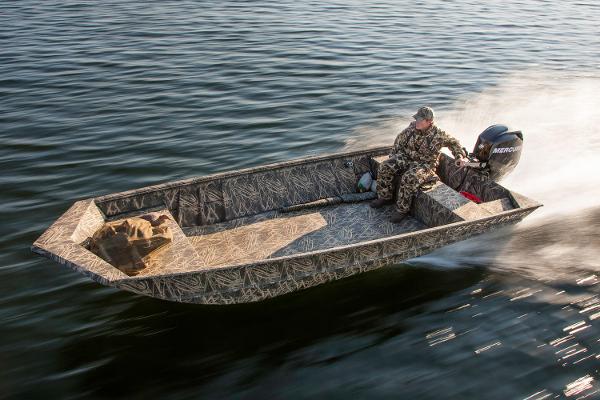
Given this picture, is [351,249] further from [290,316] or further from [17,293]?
[17,293]

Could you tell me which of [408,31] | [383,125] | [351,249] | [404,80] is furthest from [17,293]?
[408,31]

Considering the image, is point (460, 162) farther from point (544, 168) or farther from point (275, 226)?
point (544, 168)

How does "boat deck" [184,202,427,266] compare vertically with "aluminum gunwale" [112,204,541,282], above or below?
below

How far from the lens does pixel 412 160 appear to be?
9789 mm

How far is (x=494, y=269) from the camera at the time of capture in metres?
9.32

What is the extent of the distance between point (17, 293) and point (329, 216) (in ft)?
16.2

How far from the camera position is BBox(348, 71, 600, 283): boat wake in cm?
959

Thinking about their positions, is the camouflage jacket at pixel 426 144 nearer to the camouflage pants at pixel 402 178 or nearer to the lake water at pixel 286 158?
the camouflage pants at pixel 402 178

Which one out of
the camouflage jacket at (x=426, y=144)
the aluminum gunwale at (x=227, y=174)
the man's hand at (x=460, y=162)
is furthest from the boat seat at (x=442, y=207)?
the aluminum gunwale at (x=227, y=174)

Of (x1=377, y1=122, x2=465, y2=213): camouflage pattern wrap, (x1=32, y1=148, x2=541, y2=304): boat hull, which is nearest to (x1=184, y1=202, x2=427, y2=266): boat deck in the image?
(x1=32, y1=148, x2=541, y2=304): boat hull

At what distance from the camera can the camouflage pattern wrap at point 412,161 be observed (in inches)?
373

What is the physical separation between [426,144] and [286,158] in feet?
14.2

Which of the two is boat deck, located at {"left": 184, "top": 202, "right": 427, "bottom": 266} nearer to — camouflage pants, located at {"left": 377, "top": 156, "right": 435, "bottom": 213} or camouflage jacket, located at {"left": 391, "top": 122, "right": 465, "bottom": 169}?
camouflage pants, located at {"left": 377, "top": 156, "right": 435, "bottom": 213}

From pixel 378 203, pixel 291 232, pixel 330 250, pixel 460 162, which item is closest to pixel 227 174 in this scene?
pixel 291 232
